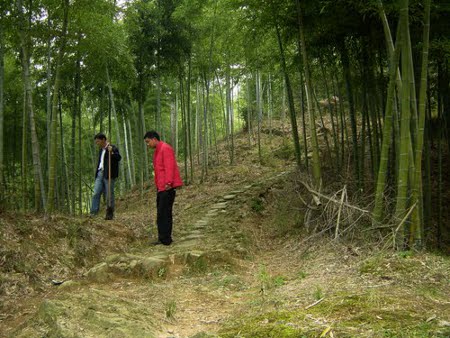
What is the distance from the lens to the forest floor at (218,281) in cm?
230

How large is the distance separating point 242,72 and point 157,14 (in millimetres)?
4479

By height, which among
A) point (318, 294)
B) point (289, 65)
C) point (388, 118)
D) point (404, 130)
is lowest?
point (318, 294)

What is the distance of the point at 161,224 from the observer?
5164 millimetres

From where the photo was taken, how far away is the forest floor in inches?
90.6

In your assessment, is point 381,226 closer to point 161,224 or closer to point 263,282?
point 263,282

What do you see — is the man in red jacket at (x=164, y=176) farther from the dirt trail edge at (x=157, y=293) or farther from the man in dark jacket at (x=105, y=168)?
the man in dark jacket at (x=105, y=168)

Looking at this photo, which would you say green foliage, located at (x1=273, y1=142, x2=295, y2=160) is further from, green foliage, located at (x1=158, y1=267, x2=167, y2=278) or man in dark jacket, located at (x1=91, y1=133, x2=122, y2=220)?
green foliage, located at (x1=158, y1=267, x2=167, y2=278)

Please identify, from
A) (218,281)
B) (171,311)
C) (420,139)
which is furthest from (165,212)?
(420,139)

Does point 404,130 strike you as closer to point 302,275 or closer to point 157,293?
point 302,275

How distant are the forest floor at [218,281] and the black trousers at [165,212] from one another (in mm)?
225

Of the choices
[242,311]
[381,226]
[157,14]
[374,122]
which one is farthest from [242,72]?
[242,311]

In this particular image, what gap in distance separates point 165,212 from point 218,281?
59.6 inches

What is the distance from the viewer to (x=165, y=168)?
16.4 feet

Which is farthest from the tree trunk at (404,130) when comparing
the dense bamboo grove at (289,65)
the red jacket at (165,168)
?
the red jacket at (165,168)
